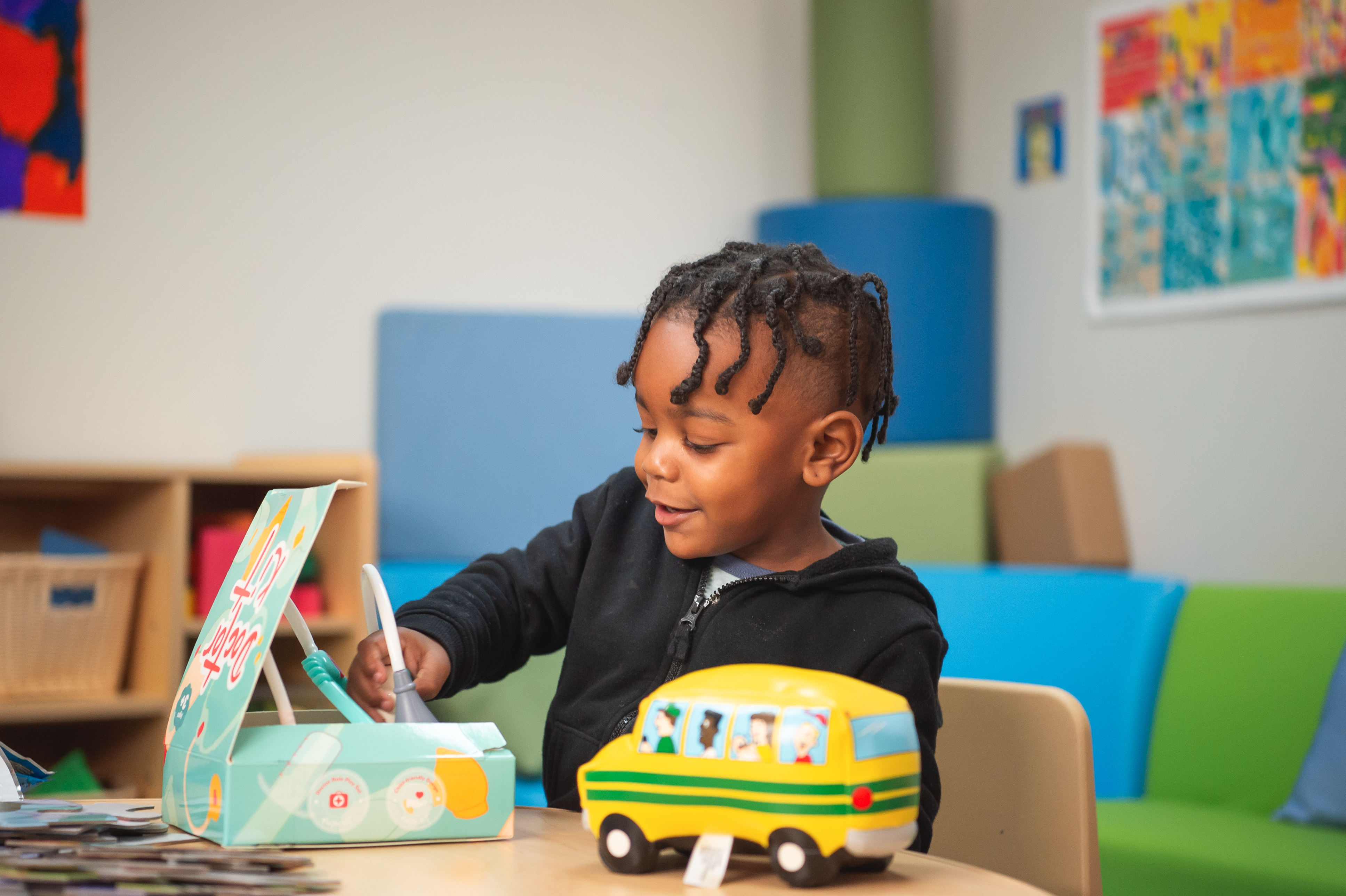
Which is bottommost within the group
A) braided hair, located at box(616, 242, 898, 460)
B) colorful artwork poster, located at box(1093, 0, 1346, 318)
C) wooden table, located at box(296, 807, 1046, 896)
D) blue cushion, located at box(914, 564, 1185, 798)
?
blue cushion, located at box(914, 564, 1185, 798)

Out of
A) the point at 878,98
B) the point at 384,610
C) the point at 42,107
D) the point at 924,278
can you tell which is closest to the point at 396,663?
the point at 384,610

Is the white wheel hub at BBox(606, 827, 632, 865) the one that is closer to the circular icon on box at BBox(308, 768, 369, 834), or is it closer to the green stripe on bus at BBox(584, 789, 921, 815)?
the green stripe on bus at BBox(584, 789, 921, 815)

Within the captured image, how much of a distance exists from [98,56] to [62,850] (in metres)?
2.44

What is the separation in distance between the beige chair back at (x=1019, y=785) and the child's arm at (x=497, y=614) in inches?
12.4

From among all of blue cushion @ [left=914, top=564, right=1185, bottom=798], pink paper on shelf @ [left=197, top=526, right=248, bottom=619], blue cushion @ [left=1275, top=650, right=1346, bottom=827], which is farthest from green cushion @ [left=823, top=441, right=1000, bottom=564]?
pink paper on shelf @ [left=197, top=526, right=248, bottom=619]

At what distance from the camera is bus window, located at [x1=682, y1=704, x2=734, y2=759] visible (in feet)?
2.20

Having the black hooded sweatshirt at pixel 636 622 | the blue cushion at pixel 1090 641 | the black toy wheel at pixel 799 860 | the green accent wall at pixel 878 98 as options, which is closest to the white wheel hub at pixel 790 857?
the black toy wheel at pixel 799 860

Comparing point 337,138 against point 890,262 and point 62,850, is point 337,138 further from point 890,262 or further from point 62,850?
point 62,850

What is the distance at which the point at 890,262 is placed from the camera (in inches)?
119

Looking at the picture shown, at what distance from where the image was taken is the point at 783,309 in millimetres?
931

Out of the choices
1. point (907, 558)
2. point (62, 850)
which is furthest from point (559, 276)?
point (62, 850)

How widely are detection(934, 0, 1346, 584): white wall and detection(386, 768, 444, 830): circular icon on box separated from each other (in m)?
2.21

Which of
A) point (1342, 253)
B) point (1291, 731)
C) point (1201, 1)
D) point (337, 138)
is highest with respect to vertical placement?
point (1201, 1)

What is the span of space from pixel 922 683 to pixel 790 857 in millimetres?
222
